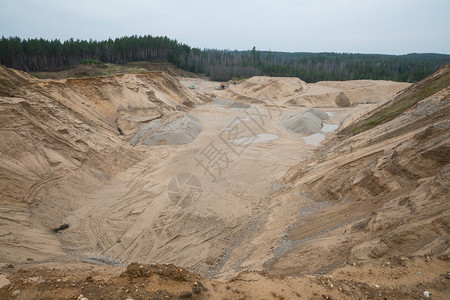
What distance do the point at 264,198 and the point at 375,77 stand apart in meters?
64.8

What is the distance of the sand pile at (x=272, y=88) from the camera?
36.9 m

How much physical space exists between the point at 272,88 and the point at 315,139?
1922 centimetres

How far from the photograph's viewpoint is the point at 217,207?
10.6 meters

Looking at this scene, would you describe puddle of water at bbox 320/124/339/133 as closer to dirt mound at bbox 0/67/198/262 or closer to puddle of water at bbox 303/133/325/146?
puddle of water at bbox 303/133/325/146

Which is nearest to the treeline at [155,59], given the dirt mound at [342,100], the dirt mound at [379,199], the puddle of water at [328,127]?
the dirt mound at [342,100]

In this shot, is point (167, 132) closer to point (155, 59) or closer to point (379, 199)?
point (379, 199)

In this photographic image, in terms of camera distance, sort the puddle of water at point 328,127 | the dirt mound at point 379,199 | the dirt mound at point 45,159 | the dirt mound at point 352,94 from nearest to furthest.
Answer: the dirt mound at point 379,199 → the dirt mound at point 45,159 → the puddle of water at point 328,127 → the dirt mound at point 352,94

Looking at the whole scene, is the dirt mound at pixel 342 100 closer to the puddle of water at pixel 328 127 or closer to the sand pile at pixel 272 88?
the sand pile at pixel 272 88

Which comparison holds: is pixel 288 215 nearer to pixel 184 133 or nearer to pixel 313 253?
pixel 313 253

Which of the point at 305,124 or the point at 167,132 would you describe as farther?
the point at 305,124

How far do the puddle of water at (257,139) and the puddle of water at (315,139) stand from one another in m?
2.41

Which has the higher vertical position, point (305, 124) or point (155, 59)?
point (155, 59)

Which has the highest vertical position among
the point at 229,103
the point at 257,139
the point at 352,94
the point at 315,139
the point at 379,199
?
the point at 352,94

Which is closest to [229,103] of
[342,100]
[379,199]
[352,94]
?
[342,100]
